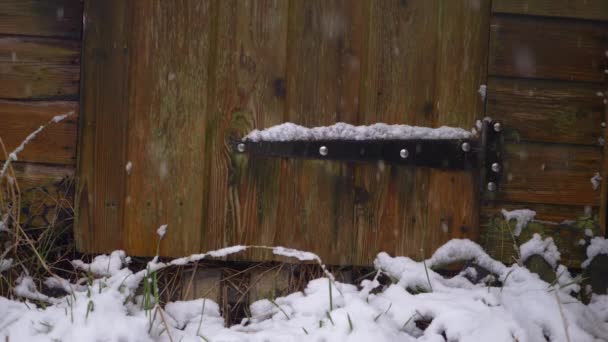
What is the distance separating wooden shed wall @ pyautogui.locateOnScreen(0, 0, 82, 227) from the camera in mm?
1927

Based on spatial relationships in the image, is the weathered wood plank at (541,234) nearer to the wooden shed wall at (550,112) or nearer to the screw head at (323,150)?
the wooden shed wall at (550,112)

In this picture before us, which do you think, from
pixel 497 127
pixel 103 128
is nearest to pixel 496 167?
pixel 497 127

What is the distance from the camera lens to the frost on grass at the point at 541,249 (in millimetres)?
1960

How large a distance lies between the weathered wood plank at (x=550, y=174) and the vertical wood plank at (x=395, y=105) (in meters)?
0.31

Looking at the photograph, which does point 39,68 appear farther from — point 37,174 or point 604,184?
point 604,184

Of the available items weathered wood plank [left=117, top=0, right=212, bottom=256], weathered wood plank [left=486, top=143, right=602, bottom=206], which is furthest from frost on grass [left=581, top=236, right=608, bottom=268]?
weathered wood plank [left=117, top=0, right=212, bottom=256]

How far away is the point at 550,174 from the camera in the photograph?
197 cm

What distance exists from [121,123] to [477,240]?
1303 millimetres

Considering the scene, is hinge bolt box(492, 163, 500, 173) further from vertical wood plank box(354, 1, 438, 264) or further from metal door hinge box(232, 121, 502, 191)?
vertical wood plank box(354, 1, 438, 264)

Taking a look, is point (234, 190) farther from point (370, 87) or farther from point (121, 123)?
point (370, 87)

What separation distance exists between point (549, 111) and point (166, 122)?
1335 mm

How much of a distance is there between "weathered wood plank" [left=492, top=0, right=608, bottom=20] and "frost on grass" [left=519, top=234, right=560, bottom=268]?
78 cm

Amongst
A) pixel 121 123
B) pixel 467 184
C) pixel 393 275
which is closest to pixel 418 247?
pixel 393 275

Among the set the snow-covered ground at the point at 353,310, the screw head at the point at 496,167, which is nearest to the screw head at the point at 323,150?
the snow-covered ground at the point at 353,310
